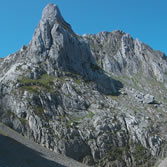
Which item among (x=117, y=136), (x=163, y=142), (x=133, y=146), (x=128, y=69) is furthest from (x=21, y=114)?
(x=128, y=69)

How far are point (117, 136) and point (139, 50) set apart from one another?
10823 centimetres

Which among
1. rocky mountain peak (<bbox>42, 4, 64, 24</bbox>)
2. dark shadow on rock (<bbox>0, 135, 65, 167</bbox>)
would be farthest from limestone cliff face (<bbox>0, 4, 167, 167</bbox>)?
dark shadow on rock (<bbox>0, 135, 65, 167</bbox>)

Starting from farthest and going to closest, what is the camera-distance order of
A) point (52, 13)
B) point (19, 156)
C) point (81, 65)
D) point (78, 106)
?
point (52, 13)
point (81, 65)
point (78, 106)
point (19, 156)

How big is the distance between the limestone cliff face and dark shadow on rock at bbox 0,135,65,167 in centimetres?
1389

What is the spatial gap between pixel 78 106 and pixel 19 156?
1590 inches

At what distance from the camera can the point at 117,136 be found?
6844 centimetres

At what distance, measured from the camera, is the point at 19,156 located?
40.2 metres

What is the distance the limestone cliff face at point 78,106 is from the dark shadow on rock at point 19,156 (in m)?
13.9

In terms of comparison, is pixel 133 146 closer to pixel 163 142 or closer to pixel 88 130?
pixel 163 142

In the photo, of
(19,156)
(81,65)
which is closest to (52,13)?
(81,65)

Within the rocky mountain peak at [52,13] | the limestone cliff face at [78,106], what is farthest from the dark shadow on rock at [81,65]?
the rocky mountain peak at [52,13]

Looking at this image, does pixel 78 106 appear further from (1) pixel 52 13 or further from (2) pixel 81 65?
(1) pixel 52 13

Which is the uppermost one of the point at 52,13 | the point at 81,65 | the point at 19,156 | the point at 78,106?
the point at 52,13

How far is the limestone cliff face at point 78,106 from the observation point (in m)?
62.2
